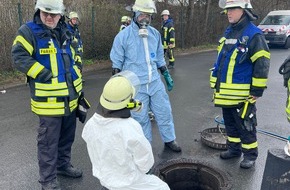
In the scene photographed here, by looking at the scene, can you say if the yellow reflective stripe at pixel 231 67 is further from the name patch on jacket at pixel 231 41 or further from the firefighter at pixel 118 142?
the firefighter at pixel 118 142

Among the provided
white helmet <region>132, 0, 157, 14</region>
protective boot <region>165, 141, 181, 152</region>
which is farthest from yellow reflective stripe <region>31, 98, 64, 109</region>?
protective boot <region>165, 141, 181, 152</region>

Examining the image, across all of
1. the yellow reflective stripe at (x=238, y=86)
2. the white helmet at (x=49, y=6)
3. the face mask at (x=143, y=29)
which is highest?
the white helmet at (x=49, y=6)

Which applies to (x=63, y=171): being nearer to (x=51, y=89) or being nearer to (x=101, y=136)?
(x=51, y=89)

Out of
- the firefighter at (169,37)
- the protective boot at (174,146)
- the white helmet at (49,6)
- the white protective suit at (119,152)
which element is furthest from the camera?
the firefighter at (169,37)

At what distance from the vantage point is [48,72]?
3.19 m

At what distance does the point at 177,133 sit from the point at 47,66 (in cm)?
284

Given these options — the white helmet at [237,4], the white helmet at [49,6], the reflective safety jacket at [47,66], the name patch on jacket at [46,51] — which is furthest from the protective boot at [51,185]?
the white helmet at [237,4]

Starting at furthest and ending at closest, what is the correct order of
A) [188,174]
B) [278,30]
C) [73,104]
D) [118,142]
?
[278,30], [188,174], [73,104], [118,142]

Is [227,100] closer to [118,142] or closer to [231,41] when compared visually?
[231,41]

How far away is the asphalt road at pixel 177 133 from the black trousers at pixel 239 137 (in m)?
0.20

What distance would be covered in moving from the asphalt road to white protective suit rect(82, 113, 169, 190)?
4.56ft

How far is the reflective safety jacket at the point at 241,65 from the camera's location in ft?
12.1

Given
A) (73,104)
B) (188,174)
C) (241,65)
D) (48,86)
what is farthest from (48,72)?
(241,65)

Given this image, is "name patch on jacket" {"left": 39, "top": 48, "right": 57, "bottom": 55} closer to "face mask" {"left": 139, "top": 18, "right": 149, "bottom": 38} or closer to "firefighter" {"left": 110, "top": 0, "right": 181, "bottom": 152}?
"firefighter" {"left": 110, "top": 0, "right": 181, "bottom": 152}
